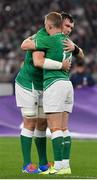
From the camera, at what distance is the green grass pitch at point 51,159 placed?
9.47 metres

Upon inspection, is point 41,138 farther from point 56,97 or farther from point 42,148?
point 56,97

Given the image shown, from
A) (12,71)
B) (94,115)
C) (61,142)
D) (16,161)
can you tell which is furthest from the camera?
(12,71)

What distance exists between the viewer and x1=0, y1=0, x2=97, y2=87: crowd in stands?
2733 centimetres

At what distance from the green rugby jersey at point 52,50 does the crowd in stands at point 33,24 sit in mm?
16994

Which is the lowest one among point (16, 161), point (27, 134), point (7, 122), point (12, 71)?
point (12, 71)

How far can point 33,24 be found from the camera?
2870 cm

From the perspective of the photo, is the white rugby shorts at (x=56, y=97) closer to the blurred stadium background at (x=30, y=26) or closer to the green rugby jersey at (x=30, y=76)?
the green rugby jersey at (x=30, y=76)

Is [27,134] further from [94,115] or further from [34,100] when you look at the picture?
[94,115]

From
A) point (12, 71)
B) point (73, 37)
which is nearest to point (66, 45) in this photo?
point (12, 71)

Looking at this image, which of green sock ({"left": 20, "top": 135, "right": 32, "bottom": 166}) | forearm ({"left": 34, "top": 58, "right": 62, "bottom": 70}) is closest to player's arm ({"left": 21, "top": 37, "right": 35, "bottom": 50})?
forearm ({"left": 34, "top": 58, "right": 62, "bottom": 70})

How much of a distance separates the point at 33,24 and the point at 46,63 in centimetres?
1931

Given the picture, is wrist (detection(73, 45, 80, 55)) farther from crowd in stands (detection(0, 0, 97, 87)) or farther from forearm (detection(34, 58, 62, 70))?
crowd in stands (detection(0, 0, 97, 87))

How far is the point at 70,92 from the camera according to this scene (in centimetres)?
964

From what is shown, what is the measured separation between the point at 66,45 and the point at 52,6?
1933 centimetres
